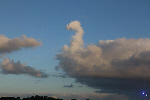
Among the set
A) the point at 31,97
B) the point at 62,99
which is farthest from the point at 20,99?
the point at 62,99

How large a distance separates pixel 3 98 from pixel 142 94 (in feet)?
233

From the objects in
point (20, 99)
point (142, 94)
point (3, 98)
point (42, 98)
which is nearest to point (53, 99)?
point (42, 98)

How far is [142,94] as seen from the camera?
106m

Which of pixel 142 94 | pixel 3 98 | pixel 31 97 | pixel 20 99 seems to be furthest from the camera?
pixel 31 97

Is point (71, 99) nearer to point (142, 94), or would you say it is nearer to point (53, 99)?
point (53, 99)

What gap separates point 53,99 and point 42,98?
31.0 ft

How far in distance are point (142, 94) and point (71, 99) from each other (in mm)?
47738

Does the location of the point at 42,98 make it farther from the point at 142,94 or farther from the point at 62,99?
the point at 142,94

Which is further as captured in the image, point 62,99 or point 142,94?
point 62,99

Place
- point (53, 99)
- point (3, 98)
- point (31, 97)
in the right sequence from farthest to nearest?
point (53, 99) → point (31, 97) → point (3, 98)

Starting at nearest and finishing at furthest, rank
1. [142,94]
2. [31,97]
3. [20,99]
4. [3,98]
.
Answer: [142,94]
[3,98]
[20,99]
[31,97]

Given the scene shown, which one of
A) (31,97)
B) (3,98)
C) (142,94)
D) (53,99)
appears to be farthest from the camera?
(53,99)

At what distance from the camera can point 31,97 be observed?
138 metres

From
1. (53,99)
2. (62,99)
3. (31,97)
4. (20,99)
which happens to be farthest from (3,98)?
(62,99)
